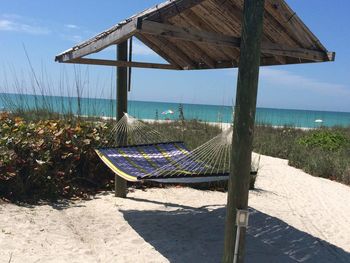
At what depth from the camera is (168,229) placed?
12.2 feet

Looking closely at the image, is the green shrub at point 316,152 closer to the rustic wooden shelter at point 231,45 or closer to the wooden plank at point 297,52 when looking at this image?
the rustic wooden shelter at point 231,45

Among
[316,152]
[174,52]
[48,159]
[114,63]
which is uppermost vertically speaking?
[174,52]

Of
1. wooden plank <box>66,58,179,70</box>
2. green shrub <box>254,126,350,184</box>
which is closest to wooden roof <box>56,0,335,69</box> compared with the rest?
wooden plank <box>66,58,179,70</box>

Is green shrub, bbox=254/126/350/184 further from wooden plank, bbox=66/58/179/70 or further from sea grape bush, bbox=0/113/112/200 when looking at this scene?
sea grape bush, bbox=0/113/112/200

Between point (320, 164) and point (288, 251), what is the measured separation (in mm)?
4095

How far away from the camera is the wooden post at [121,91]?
466 centimetres

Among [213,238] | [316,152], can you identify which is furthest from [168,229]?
[316,152]

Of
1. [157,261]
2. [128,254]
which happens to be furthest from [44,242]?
[157,261]

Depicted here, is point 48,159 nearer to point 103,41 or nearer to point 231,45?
point 103,41

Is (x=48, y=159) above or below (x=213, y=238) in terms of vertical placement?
above

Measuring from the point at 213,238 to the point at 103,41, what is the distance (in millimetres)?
1790

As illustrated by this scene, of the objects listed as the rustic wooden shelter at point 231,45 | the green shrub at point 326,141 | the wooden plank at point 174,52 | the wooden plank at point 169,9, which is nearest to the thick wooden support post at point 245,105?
the rustic wooden shelter at point 231,45

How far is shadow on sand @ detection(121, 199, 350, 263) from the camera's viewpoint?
10.4 ft

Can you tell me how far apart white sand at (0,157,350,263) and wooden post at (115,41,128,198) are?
5.2 inches
